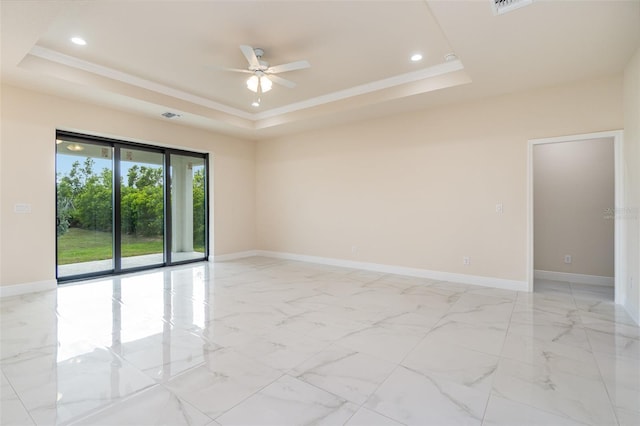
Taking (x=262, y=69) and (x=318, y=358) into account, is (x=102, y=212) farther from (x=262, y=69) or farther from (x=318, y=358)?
(x=318, y=358)

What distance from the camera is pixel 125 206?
552cm

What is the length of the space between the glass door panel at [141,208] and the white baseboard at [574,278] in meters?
7.03

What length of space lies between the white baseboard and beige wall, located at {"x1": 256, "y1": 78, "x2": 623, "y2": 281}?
1213 millimetres

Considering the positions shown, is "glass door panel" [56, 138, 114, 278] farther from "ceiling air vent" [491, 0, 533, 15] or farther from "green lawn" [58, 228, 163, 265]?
"ceiling air vent" [491, 0, 533, 15]

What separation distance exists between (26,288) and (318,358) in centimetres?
449

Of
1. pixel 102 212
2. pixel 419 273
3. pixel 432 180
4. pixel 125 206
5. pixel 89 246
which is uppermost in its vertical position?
pixel 432 180

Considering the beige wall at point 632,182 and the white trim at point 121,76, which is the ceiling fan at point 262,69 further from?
the beige wall at point 632,182

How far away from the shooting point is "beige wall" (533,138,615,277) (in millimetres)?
4742

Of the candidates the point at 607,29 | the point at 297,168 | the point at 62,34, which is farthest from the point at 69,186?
the point at 607,29

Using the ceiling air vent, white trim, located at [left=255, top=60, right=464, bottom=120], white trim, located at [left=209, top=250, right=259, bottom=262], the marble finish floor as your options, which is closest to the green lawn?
the marble finish floor

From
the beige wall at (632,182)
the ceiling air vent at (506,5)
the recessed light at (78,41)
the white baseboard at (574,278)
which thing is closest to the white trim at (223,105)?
the recessed light at (78,41)

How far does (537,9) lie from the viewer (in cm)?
263

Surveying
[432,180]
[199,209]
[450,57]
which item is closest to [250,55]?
[450,57]

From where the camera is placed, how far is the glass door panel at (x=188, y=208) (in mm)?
6371
